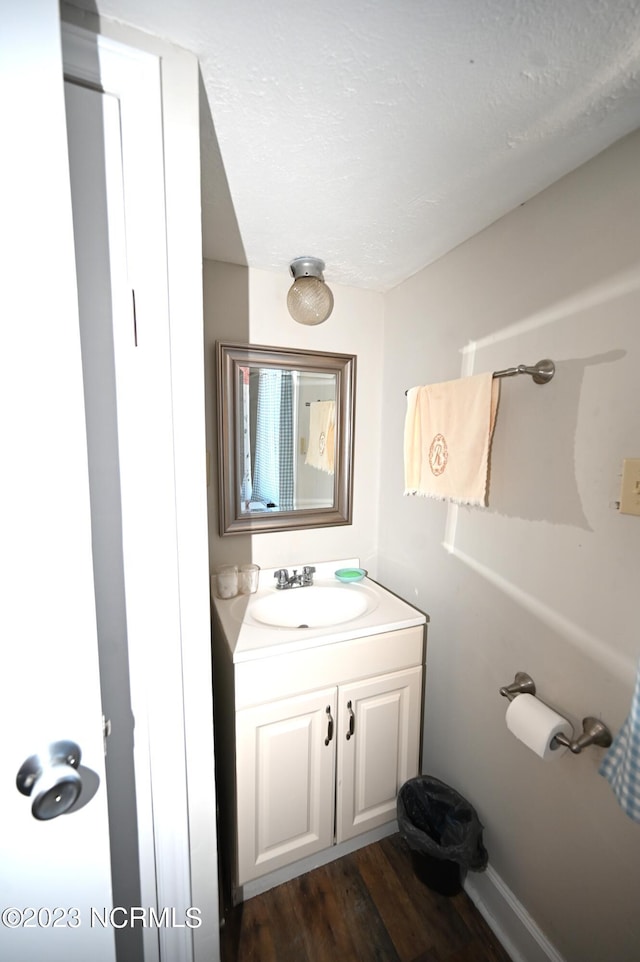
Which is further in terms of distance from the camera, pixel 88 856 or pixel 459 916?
pixel 459 916

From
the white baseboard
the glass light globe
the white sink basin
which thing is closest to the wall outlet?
the white sink basin

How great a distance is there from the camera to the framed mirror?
1.42 metres

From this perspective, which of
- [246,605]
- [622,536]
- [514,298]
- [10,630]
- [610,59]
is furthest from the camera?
[246,605]

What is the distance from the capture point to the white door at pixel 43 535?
45cm

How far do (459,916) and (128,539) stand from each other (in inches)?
62.5

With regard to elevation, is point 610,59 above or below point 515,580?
above

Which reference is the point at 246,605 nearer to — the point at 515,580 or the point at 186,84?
the point at 515,580

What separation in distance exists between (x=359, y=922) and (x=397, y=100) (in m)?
2.22

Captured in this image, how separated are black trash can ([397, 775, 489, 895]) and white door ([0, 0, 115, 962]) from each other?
99cm

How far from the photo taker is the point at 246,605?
138 centimetres

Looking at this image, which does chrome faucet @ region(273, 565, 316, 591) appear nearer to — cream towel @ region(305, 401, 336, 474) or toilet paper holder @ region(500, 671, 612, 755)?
cream towel @ region(305, 401, 336, 474)

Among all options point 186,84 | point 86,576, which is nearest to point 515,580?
point 86,576

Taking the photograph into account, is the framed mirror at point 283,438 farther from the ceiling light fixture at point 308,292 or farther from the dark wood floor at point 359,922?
the dark wood floor at point 359,922

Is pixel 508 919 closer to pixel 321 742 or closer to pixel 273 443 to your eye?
pixel 321 742
